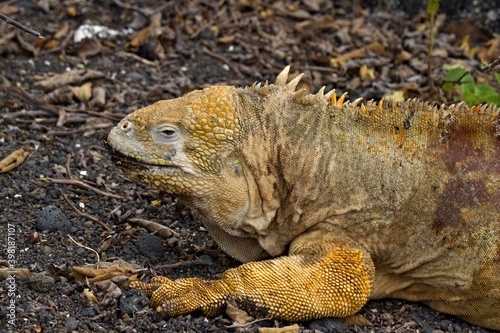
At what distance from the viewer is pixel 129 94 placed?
984cm

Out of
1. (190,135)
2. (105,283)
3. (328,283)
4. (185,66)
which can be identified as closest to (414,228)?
(328,283)

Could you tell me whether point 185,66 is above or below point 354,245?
below

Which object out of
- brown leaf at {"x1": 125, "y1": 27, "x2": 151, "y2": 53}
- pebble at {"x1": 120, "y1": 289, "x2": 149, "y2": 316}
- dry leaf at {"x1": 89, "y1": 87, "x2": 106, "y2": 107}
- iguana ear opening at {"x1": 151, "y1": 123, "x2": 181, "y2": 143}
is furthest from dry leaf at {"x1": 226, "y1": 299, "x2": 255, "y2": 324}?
brown leaf at {"x1": 125, "y1": 27, "x2": 151, "y2": 53}

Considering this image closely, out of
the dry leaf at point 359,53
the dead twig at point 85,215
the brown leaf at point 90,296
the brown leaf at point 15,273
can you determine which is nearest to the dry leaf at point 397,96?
the dry leaf at point 359,53

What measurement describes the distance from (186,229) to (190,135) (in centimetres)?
146

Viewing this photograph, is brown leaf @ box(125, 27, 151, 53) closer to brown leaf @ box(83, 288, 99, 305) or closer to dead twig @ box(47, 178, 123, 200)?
dead twig @ box(47, 178, 123, 200)

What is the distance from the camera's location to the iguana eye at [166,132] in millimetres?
6277

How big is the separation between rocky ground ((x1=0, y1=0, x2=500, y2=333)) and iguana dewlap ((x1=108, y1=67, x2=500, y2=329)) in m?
0.50

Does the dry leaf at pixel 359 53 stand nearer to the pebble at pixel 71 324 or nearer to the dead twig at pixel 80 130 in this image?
the dead twig at pixel 80 130

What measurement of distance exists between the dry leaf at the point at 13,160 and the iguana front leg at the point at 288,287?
2.22m

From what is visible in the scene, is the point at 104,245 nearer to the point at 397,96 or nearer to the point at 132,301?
the point at 132,301

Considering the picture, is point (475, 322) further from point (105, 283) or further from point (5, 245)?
point (5, 245)

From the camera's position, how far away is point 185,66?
10594mm

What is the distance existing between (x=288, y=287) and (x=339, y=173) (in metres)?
1.00
